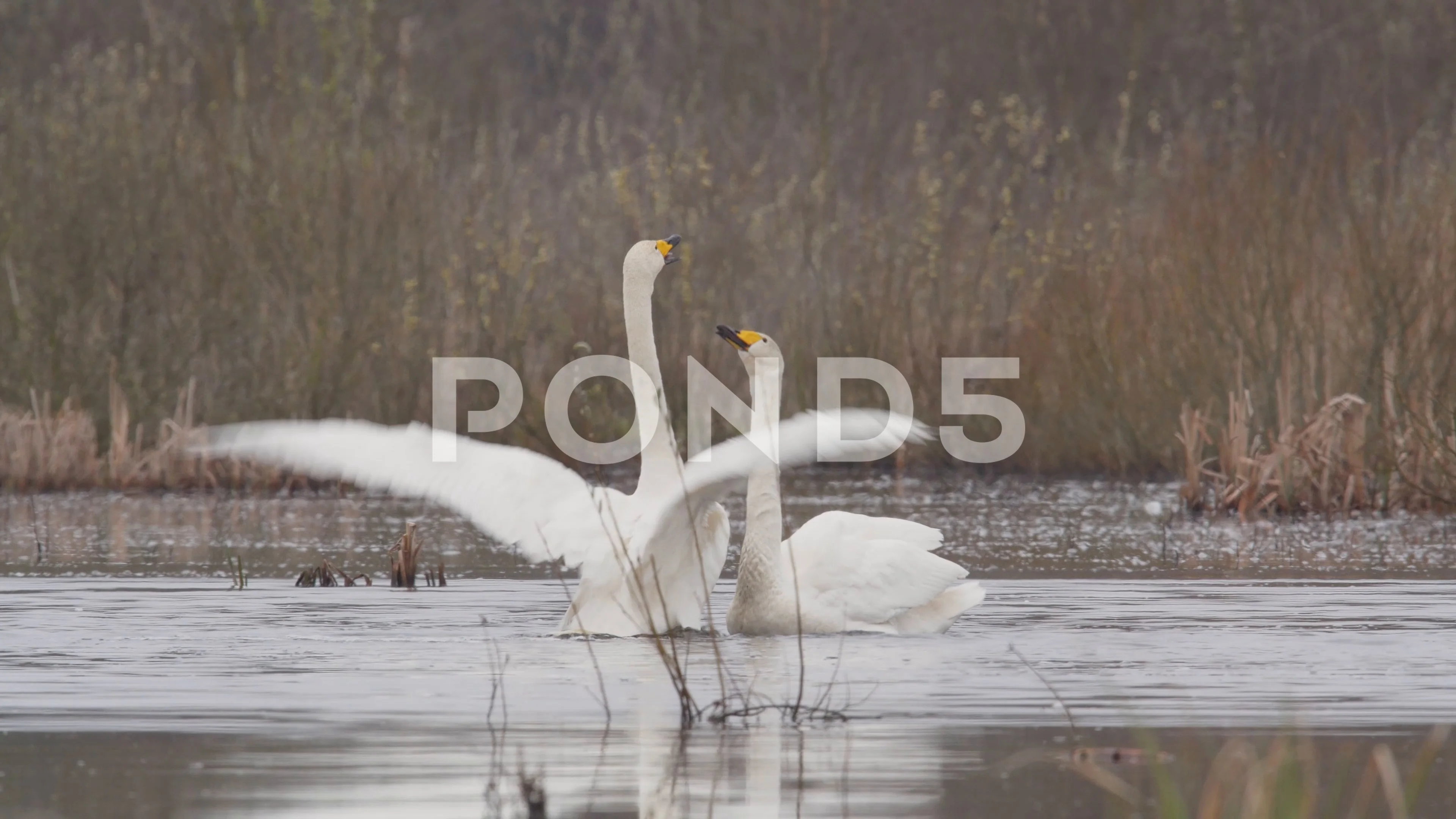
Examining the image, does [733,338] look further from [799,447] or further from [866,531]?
[799,447]

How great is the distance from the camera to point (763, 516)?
33.6 ft

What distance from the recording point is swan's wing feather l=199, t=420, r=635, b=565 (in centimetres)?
955

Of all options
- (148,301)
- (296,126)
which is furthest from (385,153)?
(148,301)

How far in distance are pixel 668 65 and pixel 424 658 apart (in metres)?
22.3

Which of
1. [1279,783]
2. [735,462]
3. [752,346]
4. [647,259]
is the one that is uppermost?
[647,259]

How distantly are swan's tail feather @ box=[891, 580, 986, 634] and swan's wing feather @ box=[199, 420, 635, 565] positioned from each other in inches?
A: 50.8

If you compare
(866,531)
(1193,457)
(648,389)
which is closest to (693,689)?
(648,389)

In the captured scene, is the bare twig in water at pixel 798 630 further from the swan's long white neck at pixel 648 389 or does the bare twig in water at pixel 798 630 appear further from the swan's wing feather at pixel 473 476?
the swan's wing feather at pixel 473 476

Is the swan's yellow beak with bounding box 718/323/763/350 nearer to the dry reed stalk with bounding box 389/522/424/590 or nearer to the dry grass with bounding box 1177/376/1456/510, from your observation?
the dry reed stalk with bounding box 389/522/424/590

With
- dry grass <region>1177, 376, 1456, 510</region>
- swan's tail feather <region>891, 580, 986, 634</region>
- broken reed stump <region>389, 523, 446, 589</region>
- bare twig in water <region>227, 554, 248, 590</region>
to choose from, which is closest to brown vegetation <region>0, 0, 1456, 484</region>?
dry grass <region>1177, 376, 1456, 510</region>

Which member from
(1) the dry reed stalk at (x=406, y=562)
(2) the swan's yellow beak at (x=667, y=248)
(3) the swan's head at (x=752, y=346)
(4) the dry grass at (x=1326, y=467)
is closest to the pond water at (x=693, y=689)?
(1) the dry reed stalk at (x=406, y=562)

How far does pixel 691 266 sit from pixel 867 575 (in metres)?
10.3

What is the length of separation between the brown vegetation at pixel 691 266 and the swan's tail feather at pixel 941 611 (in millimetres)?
4805

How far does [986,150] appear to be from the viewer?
23609 millimetres
